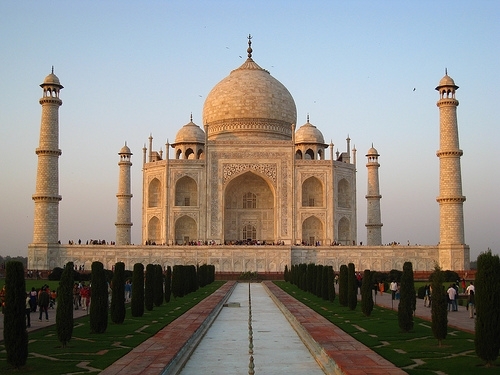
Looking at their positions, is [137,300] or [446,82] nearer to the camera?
[137,300]

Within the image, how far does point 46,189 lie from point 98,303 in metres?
17.8

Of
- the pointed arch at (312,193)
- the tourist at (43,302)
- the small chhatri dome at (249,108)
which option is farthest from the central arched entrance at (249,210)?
the tourist at (43,302)

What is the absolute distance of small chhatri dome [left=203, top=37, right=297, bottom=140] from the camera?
3434 cm

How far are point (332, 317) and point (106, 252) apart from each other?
16480 mm

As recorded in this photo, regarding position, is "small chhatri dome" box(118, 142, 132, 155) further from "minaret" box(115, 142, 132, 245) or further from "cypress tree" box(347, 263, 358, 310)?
"cypress tree" box(347, 263, 358, 310)

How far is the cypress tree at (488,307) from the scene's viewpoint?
7391 mm

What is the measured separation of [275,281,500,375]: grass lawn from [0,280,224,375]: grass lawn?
305 centimetres

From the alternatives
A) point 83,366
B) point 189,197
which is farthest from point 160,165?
point 83,366

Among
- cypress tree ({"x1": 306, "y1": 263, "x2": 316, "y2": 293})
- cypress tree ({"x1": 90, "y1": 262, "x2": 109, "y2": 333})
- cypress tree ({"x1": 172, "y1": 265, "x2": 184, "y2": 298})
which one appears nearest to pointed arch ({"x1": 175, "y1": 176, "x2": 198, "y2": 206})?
cypress tree ({"x1": 306, "y1": 263, "x2": 316, "y2": 293})

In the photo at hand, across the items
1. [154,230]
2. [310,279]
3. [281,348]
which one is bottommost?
[281,348]

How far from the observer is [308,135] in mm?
33781

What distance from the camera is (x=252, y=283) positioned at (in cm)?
2581

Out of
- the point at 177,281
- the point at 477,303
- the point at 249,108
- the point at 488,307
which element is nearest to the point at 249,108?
the point at 249,108

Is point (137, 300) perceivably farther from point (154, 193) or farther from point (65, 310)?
point (154, 193)
